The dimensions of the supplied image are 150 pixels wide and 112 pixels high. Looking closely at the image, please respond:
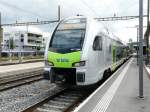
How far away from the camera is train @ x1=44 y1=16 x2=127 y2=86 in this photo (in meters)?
10.6

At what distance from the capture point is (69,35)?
1156cm

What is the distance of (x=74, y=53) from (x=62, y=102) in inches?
76.2

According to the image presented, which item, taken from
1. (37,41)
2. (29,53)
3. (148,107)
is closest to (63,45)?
(148,107)

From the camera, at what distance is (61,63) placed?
35.3 ft

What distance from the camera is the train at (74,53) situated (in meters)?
10.6

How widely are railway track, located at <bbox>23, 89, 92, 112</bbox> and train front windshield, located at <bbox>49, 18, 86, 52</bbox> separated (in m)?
1.91

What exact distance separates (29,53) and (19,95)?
234 feet

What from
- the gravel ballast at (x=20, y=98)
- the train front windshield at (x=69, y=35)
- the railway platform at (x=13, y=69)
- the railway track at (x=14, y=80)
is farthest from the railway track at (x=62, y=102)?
the railway platform at (x=13, y=69)

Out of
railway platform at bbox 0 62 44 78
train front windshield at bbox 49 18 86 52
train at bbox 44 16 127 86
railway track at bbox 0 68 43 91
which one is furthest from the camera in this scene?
railway platform at bbox 0 62 44 78

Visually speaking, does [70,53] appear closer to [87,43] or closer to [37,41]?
[87,43]

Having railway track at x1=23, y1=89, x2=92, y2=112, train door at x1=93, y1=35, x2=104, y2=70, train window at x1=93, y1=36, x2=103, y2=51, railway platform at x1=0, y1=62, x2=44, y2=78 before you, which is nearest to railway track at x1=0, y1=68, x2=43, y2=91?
railway platform at x1=0, y1=62, x2=44, y2=78

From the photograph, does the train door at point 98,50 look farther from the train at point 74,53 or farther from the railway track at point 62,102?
the railway track at point 62,102

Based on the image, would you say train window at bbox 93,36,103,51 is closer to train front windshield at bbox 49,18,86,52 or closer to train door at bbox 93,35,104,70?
train door at bbox 93,35,104,70

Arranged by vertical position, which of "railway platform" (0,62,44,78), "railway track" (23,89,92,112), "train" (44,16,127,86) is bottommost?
"railway track" (23,89,92,112)
